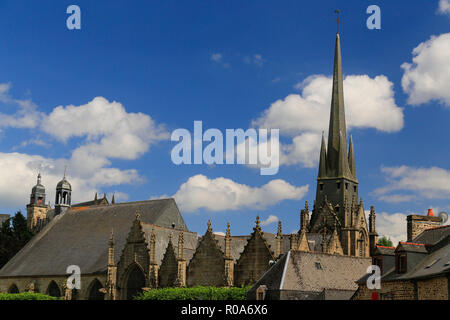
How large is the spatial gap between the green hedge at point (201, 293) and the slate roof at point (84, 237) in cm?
1318

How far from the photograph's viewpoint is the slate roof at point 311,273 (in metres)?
43.7

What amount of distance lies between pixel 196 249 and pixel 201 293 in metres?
6.24

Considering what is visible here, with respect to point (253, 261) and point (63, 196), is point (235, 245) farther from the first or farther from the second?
point (63, 196)

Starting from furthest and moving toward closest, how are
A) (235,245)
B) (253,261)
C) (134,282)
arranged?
(134,282) < (235,245) < (253,261)

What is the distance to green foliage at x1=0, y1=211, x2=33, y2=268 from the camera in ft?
269

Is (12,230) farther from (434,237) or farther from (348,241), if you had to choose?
(434,237)

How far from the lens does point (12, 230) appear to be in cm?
8406

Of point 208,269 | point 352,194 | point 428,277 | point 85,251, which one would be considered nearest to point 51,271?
point 85,251

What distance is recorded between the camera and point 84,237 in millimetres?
73125

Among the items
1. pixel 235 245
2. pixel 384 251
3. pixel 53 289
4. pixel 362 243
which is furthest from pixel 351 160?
pixel 384 251

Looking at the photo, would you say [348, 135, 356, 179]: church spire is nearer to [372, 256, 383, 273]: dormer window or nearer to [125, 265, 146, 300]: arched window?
[125, 265, 146, 300]: arched window

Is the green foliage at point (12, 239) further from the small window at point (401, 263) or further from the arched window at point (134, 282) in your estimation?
the small window at point (401, 263)
